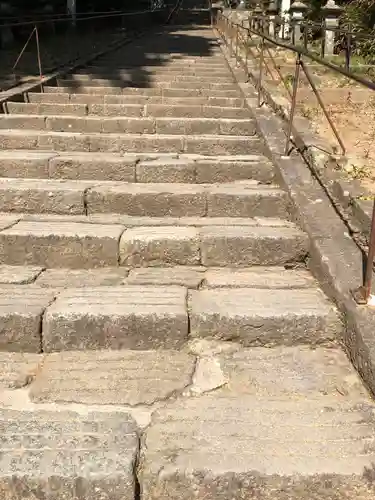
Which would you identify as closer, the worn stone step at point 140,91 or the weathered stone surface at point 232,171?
the weathered stone surface at point 232,171

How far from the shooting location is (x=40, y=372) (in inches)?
98.0

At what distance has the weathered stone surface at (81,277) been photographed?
3082 millimetres

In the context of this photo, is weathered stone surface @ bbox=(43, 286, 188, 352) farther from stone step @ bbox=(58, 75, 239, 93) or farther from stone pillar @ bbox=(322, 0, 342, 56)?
stone pillar @ bbox=(322, 0, 342, 56)

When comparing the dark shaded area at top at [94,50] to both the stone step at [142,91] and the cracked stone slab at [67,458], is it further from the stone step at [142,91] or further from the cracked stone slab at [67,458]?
the cracked stone slab at [67,458]

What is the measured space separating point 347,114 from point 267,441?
5271 millimetres

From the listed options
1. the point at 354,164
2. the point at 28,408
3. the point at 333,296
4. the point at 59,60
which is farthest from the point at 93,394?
the point at 59,60

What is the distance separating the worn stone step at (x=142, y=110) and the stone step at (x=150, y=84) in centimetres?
117

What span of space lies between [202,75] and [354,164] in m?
5.24

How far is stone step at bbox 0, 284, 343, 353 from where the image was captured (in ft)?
8.62

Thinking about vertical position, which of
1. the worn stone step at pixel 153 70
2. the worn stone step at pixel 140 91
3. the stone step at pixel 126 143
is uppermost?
the worn stone step at pixel 153 70

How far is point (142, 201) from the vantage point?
384cm

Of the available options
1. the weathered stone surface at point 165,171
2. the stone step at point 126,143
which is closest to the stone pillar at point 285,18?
the stone step at point 126,143

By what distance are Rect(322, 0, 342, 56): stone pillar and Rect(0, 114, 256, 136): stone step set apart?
5.90 meters

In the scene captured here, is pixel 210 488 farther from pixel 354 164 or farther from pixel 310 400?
pixel 354 164
